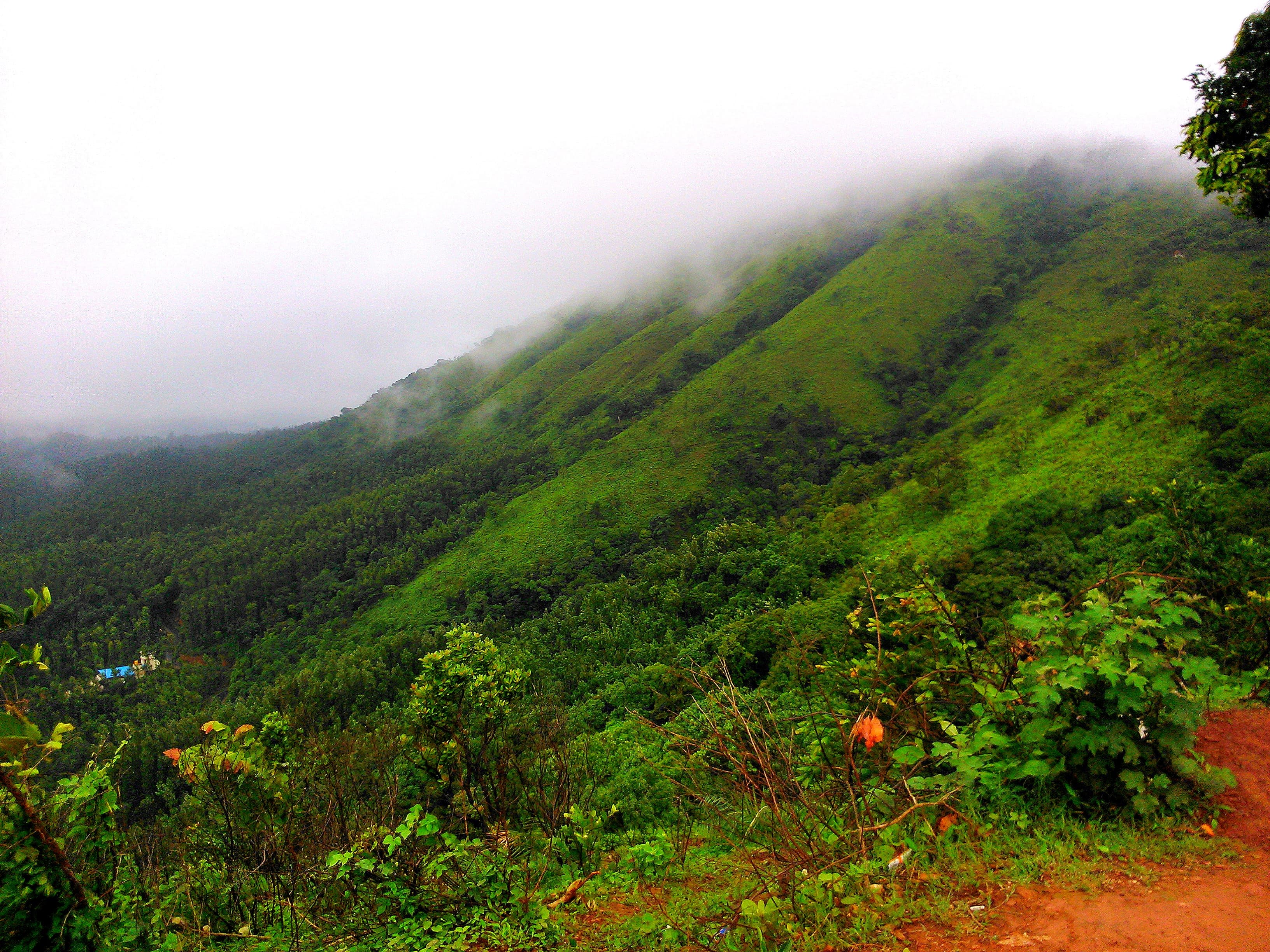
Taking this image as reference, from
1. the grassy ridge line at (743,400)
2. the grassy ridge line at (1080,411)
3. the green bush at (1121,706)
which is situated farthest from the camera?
the grassy ridge line at (743,400)

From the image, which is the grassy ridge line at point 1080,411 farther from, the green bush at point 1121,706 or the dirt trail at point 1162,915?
the dirt trail at point 1162,915

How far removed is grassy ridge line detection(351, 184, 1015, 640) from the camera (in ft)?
216

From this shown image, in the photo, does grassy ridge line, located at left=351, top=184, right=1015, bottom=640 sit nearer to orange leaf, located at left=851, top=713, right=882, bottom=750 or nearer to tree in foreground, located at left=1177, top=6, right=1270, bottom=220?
tree in foreground, located at left=1177, top=6, right=1270, bottom=220

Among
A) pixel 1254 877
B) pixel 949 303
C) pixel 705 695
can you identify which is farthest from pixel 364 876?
pixel 949 303

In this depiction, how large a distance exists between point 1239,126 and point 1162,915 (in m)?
8.74

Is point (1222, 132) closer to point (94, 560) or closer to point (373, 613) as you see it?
point (373, 613)

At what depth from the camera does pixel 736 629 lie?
86.3 ft

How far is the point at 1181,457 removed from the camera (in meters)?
23.6

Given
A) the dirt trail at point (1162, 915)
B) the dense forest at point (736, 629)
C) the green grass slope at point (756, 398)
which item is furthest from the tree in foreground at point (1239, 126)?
the green grass slope at point (756, 398)

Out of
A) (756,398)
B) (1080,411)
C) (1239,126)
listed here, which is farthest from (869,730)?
(756,398)

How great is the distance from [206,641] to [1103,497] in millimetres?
101279

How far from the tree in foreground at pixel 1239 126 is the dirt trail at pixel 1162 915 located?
7.05 m

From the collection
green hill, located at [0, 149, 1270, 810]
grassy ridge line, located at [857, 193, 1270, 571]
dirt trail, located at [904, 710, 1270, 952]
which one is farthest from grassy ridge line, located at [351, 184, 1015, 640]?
dirt trail, located at [904, 710, 1270, 952]

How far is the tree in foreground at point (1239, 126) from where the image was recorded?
6590 millimetres
